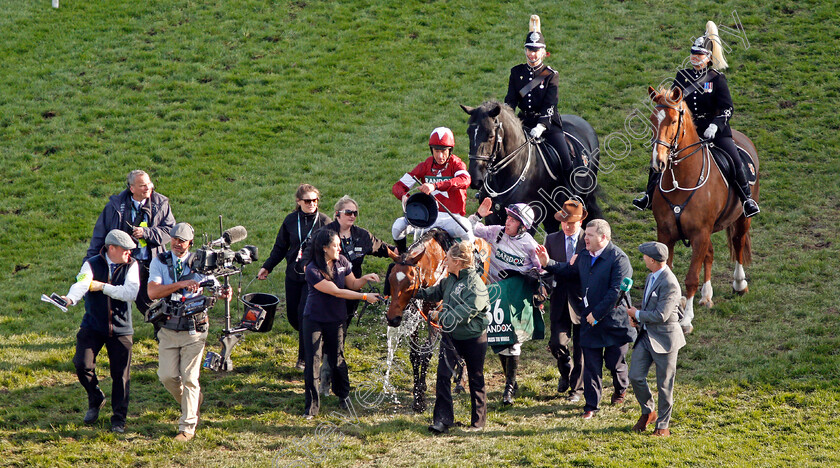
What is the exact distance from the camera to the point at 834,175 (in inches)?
596

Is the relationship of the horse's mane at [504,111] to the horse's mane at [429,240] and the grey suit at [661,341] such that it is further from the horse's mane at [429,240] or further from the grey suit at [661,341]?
the grey suit at [661,341]

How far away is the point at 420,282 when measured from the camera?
859 cm

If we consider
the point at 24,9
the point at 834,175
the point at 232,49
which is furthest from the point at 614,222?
the point at 24,9

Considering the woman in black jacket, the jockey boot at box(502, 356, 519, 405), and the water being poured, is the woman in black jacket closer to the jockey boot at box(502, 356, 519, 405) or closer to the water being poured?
the water being poured

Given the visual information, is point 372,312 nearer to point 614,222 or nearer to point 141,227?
point 141,227

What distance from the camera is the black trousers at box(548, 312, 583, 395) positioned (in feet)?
30.6

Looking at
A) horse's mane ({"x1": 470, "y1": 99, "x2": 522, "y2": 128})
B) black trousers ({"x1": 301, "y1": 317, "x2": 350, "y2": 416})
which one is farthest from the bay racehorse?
horse's mane ({"x1": 470, "y1": 99, "x2": 522, "y2": 128})

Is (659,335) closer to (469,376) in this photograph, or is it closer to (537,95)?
(469,376)

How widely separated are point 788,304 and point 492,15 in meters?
11.1

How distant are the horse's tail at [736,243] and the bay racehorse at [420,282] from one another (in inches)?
185

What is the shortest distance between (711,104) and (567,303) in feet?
12.9

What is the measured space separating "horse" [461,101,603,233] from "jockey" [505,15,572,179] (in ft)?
0.97

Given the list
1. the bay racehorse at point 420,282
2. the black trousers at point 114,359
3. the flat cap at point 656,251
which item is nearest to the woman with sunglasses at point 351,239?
the bay racehorse at point 420,282

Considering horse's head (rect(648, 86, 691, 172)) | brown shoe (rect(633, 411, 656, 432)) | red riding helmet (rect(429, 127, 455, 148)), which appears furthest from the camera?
horse's head (rect(648, 86, 691, 172))
